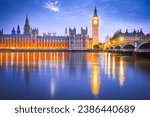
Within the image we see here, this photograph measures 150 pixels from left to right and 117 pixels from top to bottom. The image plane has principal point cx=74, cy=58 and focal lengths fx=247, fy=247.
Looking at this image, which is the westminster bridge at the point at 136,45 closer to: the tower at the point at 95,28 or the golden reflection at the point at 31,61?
the golden reflection at the point at 31,61

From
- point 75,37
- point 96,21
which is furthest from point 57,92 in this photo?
point 96,21

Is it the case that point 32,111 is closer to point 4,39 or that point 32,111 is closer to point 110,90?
point 110,90

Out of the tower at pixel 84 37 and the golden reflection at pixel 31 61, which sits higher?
the tower at pixel 84 37

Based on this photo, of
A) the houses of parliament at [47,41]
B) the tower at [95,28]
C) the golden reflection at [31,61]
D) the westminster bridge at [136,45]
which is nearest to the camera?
the golden reflection at [31,61]

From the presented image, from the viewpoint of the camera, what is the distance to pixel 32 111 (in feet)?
12.3

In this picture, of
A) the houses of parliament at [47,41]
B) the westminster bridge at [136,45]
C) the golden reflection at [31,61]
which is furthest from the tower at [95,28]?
the golden reflection at [31,61]

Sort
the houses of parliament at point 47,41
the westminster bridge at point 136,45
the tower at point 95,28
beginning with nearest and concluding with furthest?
the westminster bridge at point 136,45, the houses of parliament at point 47,41, the tower at point 95,28

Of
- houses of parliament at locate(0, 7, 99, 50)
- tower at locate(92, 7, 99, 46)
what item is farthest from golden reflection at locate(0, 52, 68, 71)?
tower at locate(92, 7, 99, 46)

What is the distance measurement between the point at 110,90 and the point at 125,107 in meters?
1.78

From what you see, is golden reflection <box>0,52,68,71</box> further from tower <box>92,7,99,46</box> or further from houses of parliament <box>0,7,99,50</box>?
tower <box>92,7,99,46</box>

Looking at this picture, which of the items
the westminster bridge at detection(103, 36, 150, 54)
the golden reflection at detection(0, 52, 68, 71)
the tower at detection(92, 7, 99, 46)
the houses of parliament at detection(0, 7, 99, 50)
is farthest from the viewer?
the tower at detection(92, 7, 99, 46)

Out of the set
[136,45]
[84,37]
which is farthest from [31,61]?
[84,37]

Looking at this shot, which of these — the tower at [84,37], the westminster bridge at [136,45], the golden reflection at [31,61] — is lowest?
the golden reflection at [31,61]

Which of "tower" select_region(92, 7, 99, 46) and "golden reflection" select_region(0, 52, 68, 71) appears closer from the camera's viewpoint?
"golden reflection" select_region(0, 52, 68, 71)
